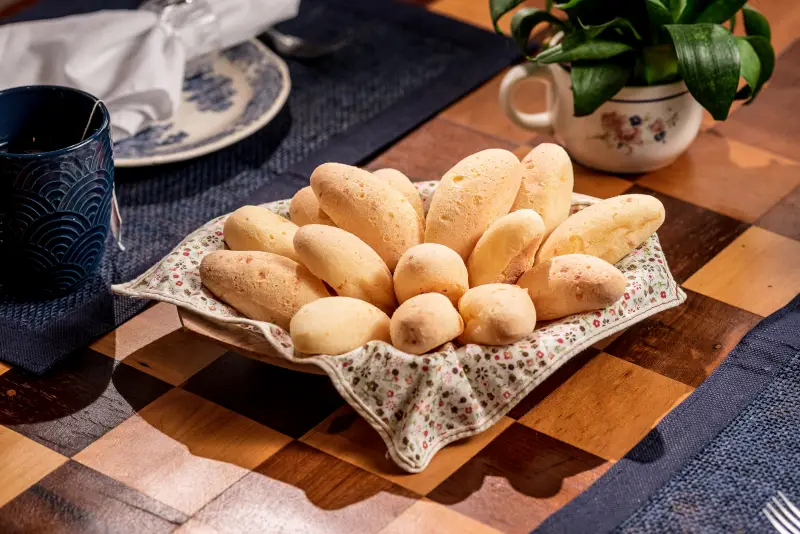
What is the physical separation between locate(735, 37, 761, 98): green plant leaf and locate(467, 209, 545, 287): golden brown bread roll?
29 centimetres

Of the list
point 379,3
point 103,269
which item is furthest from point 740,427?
point 379,3

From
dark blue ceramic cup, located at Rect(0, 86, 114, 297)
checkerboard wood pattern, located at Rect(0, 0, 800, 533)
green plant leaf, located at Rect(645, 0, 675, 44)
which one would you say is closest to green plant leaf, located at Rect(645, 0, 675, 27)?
green plant leaf, located at Rect(645, 0, 675, 44)

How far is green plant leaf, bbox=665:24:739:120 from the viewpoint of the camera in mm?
712

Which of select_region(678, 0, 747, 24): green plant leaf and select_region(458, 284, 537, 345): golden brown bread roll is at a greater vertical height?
select_region(678, 0, 747, 24): green plant leaf

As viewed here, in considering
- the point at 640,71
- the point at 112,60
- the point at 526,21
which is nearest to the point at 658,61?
the point at 640,71

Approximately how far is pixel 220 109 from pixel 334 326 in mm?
444

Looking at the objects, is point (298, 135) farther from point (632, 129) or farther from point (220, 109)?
point (632, 129)

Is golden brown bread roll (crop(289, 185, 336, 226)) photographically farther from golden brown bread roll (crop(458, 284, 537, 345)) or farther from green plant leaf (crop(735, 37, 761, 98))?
green plant leaf (crop(735, 37, 761, 98))

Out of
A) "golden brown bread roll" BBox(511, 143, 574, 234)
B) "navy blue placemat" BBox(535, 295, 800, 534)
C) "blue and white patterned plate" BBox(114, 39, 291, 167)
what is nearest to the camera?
"navy blue placemat" BBox(535, 295, 800, 534)

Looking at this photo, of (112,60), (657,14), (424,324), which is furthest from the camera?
(112,60)

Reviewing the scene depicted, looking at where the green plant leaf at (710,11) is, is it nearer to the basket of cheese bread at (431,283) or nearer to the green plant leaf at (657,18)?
the green plant leaf at (657,18)

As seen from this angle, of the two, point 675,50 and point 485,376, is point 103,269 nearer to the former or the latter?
point 485,376

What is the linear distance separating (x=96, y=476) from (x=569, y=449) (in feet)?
0.84

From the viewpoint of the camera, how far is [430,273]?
1.77ft
